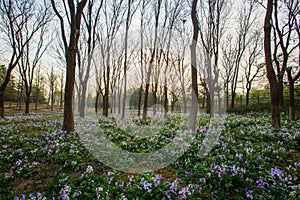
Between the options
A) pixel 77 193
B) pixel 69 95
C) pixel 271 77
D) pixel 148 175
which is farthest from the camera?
pixel 271 77

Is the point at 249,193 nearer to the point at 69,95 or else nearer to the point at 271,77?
the point at 271,77

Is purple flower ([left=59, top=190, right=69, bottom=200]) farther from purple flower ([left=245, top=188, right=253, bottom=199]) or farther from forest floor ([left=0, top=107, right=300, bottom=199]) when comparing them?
purple flower ([left=245, top=188, right=253, bottom=199])

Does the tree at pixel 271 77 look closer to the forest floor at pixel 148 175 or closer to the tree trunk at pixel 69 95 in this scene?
the forest floor at pixel 148 175

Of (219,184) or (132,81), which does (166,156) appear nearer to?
(219,184)

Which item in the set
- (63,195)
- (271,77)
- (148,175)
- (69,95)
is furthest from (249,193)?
(69,95)

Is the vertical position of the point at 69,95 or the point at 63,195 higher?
the point at 69,95

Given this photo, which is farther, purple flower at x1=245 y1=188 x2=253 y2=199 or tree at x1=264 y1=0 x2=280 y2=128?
tree at x1=264 y1=0 x2=280 y2=128

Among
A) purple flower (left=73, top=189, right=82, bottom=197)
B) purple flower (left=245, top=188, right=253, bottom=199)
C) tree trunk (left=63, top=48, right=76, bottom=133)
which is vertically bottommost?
purple flower (left=73, top=189, right=82, bottom=197)

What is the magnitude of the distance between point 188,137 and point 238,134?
2.44 m

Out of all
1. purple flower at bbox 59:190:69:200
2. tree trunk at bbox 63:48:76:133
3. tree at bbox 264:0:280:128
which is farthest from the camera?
tree at bbox 264:0:280:128

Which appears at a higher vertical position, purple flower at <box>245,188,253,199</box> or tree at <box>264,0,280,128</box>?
tree at <box>264,0,280,128</box>

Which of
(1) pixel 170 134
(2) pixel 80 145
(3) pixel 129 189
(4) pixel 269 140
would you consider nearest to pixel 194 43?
(1) pixel 170 134

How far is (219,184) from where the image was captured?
10.6 feet

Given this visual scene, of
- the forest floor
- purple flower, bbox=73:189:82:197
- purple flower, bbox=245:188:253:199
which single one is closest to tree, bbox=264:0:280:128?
the forest floor
